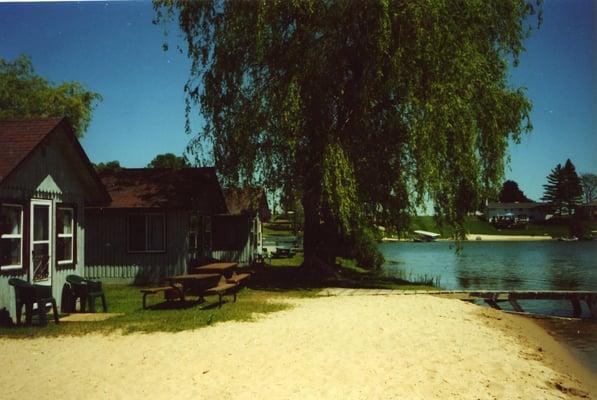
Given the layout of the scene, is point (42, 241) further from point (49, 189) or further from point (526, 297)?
point (526, 297)

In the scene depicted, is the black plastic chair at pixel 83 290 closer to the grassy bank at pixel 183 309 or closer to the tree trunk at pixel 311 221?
the grassy bank at pixel 183 309

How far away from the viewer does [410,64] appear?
58.5 ft

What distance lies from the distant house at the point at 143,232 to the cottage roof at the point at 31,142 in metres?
5.43

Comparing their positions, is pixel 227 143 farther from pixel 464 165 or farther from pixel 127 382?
pixel 127 382

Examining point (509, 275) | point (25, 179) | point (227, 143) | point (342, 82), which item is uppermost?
point (342, 82)

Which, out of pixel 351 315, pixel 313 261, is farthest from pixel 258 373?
pixel 313 261

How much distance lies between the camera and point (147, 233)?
20359 mm

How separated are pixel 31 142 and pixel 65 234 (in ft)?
10.6

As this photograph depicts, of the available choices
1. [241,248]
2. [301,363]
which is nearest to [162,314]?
[301,363]

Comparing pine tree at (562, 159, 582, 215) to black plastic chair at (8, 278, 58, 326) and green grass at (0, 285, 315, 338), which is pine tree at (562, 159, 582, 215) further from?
black plastic chair at (8, 278, 58, 326)

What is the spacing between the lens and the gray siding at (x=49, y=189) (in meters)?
11.5

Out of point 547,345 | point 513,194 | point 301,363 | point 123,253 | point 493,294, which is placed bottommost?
point 547,345

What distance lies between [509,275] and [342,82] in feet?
63.1

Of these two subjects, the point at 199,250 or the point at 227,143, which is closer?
the point at 227,143
